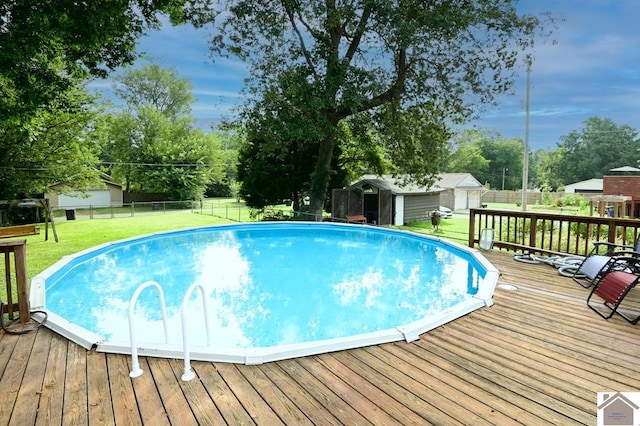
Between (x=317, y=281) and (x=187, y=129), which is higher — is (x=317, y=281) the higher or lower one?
the lower one

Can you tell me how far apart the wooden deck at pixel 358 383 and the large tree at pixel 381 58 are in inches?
396

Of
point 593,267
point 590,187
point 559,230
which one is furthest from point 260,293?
point 590,187

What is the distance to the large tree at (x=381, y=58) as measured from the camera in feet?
38.4

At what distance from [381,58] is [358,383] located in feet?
43.4

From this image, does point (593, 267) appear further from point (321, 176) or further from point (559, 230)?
point (321, 176)

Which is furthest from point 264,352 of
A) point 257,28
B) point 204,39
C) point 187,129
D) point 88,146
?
point 187,129

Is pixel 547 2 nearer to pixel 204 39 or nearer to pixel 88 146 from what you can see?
pixel 204 39

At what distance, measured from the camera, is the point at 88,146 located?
18062mm

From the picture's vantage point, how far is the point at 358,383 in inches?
95.6

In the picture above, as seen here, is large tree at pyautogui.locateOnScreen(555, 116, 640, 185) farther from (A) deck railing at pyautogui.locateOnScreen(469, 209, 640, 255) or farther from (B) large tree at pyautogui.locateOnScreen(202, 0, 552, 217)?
(A) deck railing at pyautogui.locateOnScreen(469, 209, 640, 255)

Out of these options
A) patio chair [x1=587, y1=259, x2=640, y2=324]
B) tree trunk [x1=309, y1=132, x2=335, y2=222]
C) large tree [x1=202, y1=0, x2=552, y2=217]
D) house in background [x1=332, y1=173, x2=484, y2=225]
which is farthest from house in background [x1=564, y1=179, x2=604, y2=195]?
patio chair [x1=587, y1=259, x2=640, y2=324]

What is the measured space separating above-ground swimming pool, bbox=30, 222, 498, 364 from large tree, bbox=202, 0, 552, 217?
17.0 feet

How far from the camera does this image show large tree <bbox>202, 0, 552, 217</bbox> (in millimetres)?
11695

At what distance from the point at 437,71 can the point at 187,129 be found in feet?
82.7
